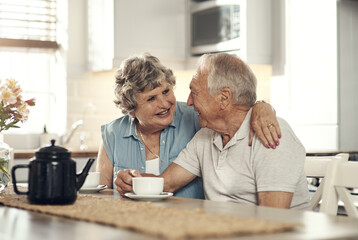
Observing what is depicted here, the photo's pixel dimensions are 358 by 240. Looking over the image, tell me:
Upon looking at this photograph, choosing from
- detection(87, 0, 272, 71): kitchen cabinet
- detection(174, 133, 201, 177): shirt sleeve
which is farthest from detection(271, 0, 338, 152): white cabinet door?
detection(174, 133, 201, 177): shirt sleeve

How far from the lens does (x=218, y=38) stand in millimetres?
4398

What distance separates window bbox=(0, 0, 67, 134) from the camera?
4.57 m

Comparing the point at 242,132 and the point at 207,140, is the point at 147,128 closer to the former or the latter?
the point at 207,140

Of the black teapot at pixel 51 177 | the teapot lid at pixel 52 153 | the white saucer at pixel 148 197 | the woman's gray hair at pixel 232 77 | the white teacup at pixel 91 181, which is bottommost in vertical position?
the white saucer at pixel 148 197

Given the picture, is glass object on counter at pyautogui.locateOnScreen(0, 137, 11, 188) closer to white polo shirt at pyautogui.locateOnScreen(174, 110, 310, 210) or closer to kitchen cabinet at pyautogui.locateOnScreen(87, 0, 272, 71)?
white polo shirt at pyautogui.locateOnScreen(174, 110, 310, 210)

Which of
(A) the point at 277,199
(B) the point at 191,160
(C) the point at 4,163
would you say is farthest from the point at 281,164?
(C) the point at 4,163

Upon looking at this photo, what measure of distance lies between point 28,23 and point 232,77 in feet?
9.45

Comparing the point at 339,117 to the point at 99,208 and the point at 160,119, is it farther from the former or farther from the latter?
the point at 99,208

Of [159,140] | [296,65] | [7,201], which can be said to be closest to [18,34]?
[296,65]

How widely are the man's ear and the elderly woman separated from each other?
399mm

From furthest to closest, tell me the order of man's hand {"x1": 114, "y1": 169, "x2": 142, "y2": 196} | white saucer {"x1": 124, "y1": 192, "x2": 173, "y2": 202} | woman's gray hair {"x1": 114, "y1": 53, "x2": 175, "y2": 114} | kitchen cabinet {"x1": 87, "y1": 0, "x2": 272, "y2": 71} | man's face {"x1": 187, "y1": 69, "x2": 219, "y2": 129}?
kitchen cabinet {"x1": 87, "y1": 0, "x2": 272, "y2": 71}, woman's gray hair {"x1": 114, "y1": 53, "x2": 175, "y2": 114}, man's face {"x1": 187, "y1": 69, "x2": 219, "y2": 129}, man's hand {"x1": 114, "y1": 169, "x2": 142, "y2": 196}, white saucer {"x1": 124, "y1": 192, "x2": 173, "y2": 202}

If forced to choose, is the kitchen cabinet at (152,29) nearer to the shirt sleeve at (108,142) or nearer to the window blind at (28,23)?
the window blind at (28,23)

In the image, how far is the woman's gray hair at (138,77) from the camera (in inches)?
99.0

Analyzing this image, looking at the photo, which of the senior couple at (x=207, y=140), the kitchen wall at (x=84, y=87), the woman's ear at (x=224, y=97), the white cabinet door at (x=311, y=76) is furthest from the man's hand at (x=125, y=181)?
the kitchen wall at (x=84, y=87)
